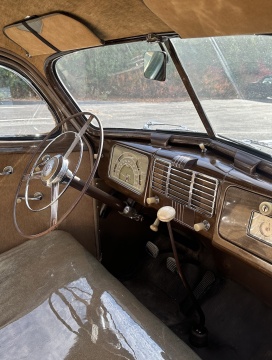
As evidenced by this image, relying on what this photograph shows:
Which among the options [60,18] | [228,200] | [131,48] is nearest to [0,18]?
[60,18]

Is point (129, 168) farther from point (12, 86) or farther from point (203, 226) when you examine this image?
point (12, 86)

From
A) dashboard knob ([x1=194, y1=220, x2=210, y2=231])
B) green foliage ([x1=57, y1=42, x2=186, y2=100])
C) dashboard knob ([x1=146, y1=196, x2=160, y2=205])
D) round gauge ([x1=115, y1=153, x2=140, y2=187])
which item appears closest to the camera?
dashboard knob ([x1=194, y1=220, x2=210, y2=231])

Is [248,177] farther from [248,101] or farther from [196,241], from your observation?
[196,241]

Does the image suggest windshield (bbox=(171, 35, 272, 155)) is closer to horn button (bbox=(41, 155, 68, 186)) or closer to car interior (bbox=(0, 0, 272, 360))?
car interior (bbox=(0, 0, 272, 360))

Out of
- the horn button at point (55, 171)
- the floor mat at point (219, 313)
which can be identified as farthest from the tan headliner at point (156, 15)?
the floor mat at point (219, 313)

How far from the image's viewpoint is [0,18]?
6.06 ft

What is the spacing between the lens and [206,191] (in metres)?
1.83

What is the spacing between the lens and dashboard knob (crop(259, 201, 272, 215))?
149cm

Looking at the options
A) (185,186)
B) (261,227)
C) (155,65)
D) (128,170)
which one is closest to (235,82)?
(155,65)

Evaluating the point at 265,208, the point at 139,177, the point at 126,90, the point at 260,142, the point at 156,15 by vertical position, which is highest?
the point at 156,15

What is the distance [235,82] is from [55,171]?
99 cm

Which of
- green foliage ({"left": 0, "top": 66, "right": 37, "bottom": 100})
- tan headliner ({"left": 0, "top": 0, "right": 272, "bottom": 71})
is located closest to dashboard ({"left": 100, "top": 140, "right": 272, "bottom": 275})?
tan headliner ({"left": 0, "top": 0, "right": 272, "bottom": 71})

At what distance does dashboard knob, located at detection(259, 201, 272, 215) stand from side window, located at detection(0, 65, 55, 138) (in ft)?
5.90

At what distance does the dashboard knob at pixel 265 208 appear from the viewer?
4.89ft
